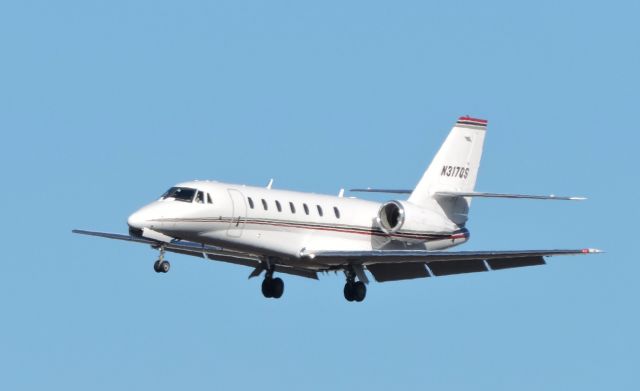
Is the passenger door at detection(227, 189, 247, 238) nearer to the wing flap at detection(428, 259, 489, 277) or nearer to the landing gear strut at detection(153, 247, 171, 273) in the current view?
the landing gear strut at detection(153, 247, 171, 273)

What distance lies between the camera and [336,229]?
35.7 meters

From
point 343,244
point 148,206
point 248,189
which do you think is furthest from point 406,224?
point 148,206

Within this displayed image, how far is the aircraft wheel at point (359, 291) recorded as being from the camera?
36062 mm

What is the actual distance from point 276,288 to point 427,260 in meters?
3.94

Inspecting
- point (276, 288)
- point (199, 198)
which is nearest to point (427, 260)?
point (276, 288)

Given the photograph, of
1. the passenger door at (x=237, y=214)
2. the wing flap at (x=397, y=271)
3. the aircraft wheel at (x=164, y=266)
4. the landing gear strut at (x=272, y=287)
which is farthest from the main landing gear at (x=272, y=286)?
the aircraft wheel at (x=164, y=266)

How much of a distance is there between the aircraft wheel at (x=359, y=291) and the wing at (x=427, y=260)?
1.67ft

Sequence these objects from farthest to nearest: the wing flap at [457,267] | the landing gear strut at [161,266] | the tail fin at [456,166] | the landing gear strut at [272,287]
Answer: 1. the tail fin at [456,166]
2. the landing gear strut at [272,287]
3. the wing flap at [457,267]
4. the landing gear strut at [161,266]

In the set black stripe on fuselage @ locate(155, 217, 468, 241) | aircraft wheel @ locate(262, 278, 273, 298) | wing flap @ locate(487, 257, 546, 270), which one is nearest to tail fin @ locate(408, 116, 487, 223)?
black stripe on fuselage @ locate(155, 217, 468, 241)

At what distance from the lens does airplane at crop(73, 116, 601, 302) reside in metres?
33.0

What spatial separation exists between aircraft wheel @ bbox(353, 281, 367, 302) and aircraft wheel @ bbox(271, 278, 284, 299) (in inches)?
70.7

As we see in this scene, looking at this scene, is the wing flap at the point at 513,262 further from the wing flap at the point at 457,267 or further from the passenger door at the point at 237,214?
the passenger door at the point at 237,214

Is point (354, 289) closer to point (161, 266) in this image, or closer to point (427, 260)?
point (427, 260)

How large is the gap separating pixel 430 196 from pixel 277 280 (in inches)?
183
